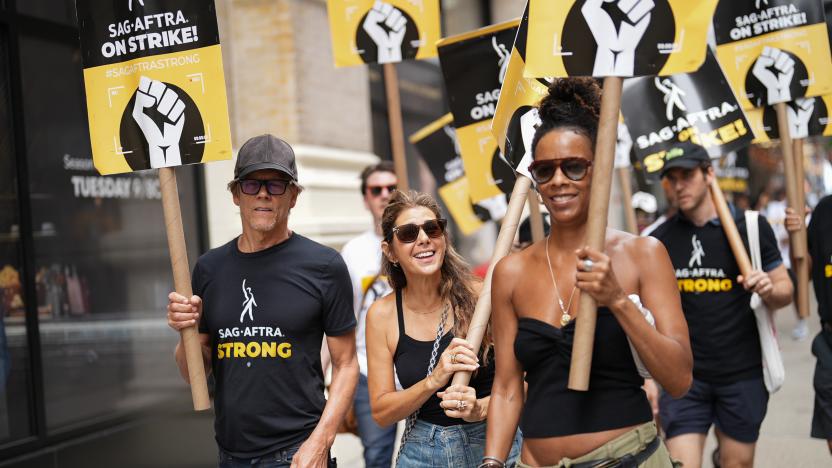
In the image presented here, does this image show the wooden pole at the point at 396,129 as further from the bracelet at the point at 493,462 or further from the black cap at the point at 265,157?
the bracelet at the point at 493,462

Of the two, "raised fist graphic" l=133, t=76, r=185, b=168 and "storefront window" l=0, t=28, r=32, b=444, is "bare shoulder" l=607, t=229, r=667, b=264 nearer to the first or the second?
"raised fist graphic" l=133, t=76, r=185, b=168

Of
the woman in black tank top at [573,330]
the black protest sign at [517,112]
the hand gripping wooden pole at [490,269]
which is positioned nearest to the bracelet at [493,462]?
the woman in black tank top at [573,330]

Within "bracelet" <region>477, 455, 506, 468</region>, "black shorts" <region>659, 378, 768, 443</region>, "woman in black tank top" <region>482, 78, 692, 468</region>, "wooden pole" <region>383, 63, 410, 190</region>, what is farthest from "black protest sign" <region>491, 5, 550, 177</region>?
"black shorts" <region>659, 378, 768, 443</region>

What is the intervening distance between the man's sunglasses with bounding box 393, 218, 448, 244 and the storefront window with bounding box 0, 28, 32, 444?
328 centimetres

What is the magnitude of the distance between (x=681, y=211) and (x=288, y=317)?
2640 millimetres

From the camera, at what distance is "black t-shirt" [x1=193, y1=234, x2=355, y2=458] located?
12.2 feet

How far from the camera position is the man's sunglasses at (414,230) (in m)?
3.86

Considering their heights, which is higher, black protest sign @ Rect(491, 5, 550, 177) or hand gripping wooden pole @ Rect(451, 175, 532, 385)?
black protest sign @ Rect(491, 5, 550, 177)

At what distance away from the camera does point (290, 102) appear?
8.49 metres

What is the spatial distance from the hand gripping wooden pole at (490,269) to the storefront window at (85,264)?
3.75 metres

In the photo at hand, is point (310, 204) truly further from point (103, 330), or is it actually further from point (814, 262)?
point (814, 262)

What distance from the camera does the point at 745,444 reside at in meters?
5.15

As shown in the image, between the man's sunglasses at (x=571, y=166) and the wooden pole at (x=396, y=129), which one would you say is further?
the wooden pole at (x=396, y=129)

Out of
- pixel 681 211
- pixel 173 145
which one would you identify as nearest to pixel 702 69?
pixel 681 211
